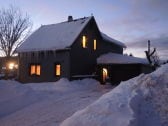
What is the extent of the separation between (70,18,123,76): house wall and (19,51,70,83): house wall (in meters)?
0.75

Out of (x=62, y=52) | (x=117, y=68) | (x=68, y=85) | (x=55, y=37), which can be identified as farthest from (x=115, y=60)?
(x=68, y=85)

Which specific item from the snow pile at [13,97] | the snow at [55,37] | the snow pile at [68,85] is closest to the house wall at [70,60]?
the snow at [55,37]

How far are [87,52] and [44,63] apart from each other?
4.57 meters

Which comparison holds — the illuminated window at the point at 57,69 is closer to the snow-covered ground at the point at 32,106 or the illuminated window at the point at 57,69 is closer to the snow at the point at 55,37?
the snow at the point at 55,37

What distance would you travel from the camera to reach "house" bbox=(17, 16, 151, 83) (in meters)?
27.4

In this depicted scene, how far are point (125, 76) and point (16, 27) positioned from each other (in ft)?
72.2

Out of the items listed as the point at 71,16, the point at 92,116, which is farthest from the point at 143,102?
the point at 71,16

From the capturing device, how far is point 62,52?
2752 centimetres

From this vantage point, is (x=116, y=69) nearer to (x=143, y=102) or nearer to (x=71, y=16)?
(x=71, y=16)

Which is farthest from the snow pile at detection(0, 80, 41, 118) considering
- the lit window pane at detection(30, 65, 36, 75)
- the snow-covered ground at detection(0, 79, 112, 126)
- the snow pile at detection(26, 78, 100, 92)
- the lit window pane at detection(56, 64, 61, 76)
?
the lit window pane at detection(30, 65, 36, 75)

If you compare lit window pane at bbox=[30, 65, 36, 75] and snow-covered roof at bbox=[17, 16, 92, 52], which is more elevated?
snow-covered roof at bbox=[17, 16, 92, 52]

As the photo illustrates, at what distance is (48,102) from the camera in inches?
610

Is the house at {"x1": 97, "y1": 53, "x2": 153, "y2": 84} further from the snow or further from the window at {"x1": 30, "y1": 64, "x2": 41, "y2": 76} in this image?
the window at {"x1": 30, "y1": 64, "x2": 41, "y2": 76}

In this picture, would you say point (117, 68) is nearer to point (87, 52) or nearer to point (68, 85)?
point (87, 52)
